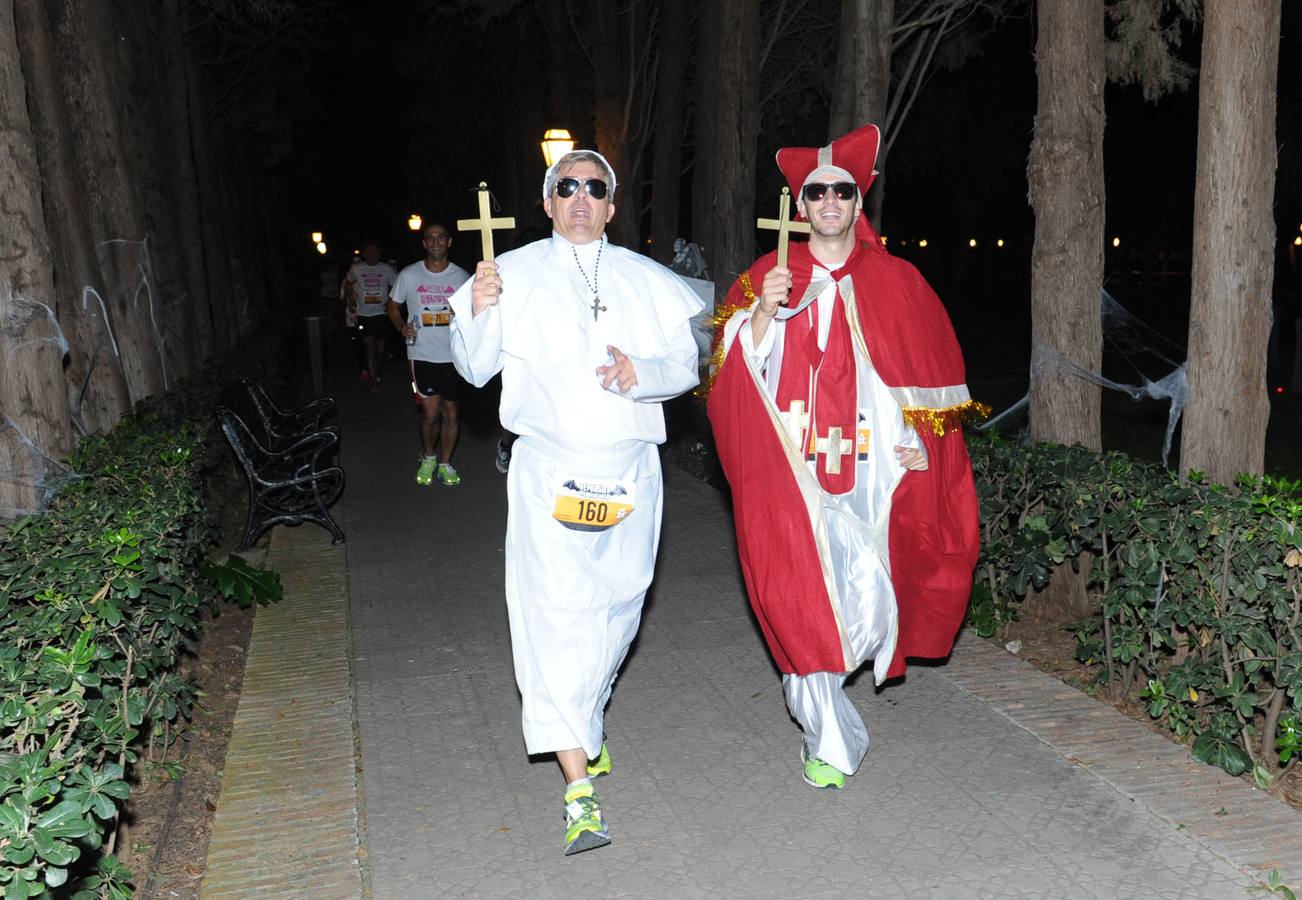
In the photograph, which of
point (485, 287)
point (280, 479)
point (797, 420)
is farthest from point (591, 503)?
point (280, 479)

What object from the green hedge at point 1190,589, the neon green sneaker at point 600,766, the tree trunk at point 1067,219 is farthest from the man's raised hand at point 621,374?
the tree trunk at point 1067,219

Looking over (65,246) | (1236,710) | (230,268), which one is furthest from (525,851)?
(230,268)

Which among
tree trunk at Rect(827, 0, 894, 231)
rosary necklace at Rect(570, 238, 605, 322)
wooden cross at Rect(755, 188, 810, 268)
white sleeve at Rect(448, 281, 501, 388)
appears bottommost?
white sleeve at Rect(448, 281, 501, 388)

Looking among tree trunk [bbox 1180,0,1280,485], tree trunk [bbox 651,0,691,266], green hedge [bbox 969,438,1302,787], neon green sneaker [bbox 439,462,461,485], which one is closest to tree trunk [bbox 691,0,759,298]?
neon green sneaker [bbox 439,462,461,485]

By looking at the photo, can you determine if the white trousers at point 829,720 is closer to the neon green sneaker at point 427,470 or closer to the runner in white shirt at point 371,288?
the neon green sneaker at point 427,470

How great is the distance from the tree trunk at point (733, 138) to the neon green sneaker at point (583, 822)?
873cm

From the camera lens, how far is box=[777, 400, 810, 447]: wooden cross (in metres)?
5.00

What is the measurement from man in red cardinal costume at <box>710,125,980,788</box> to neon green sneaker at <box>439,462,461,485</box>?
6713 mm

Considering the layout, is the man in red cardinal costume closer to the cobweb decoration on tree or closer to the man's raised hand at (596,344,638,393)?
the man's raised hand at (596,344,638,393)

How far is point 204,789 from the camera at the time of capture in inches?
210

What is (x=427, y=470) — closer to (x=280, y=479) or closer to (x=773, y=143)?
(x=280, y=479)

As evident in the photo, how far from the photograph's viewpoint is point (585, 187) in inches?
184

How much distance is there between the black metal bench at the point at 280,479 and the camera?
9.25 m

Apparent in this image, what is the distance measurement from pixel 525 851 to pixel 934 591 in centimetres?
191
